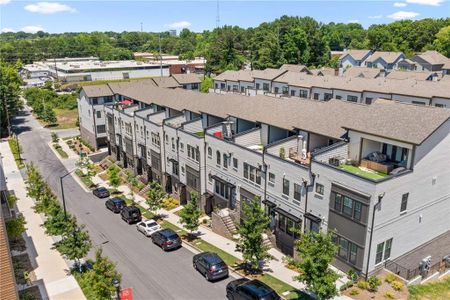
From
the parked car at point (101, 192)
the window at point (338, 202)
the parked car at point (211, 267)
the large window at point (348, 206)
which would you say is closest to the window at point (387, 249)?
the large window at point (348, 206)

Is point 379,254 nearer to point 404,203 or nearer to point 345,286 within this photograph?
point 345,286

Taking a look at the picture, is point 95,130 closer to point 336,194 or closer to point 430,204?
point 336,194

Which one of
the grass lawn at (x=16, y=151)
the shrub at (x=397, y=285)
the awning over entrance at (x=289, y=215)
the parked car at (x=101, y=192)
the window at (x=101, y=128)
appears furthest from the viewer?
the window at (x=101, y=128)

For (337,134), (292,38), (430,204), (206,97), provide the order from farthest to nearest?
(292,38) → (206,97) → (337,134) → (430,204)

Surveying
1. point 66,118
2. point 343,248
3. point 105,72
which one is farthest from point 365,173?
point 105,72

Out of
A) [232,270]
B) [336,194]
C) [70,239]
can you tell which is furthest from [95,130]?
[336,194]

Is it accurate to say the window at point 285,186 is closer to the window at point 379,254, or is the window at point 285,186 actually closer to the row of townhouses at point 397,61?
the window at point 379,254
